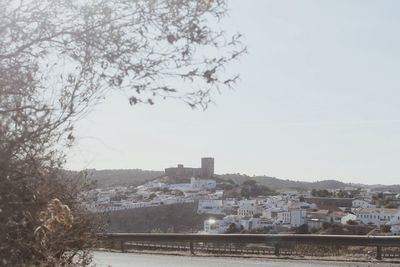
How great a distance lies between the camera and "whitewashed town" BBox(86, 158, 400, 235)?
29689 millimetres

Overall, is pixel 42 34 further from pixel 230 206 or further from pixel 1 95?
pixel 230 206

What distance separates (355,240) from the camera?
18109mm

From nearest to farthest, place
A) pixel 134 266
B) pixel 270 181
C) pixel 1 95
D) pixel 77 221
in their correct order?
pixel 1 95 < pixel 77 221 < pixel 134 266 < pixel 270 181

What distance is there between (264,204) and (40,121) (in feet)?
143

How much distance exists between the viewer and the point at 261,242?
1966 cm

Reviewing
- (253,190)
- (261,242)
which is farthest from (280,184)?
(261,242)

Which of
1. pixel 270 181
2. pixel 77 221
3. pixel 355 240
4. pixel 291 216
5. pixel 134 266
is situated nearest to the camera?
pixel 77 221

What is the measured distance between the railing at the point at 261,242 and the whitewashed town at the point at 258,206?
217cm

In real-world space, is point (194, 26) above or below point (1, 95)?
above

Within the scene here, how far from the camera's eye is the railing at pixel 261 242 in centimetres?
1766

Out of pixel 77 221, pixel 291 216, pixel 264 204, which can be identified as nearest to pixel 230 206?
pixel 264 204

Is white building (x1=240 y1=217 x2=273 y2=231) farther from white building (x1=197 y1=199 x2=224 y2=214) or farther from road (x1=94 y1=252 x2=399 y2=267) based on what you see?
road (x1=94 y1=252 x2=399 y2=267)

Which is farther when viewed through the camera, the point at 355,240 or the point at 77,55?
the point at 355,240

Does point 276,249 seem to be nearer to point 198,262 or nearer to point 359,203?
point 198,262
